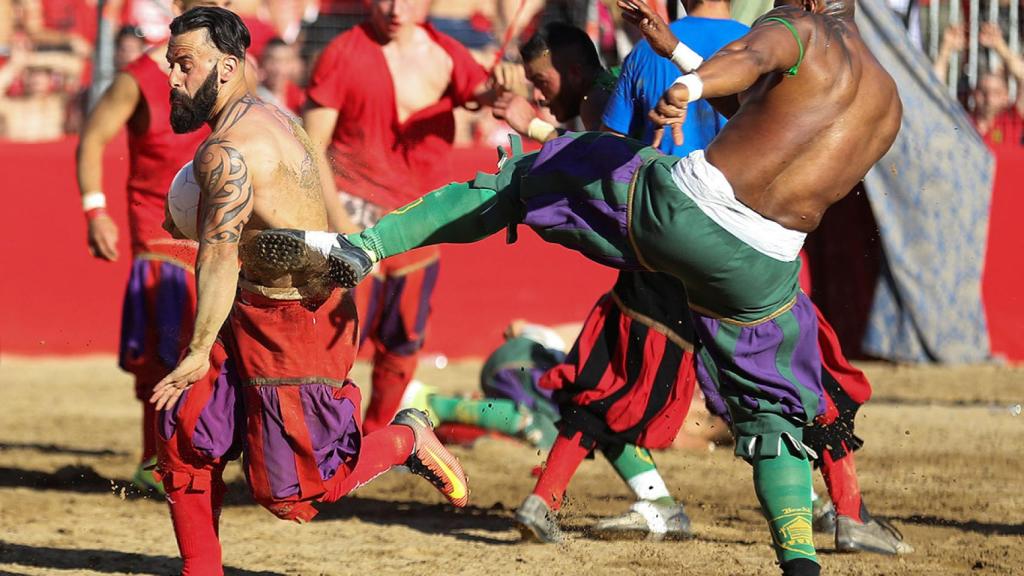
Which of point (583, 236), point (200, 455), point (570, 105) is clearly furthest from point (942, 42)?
point (200, 455)

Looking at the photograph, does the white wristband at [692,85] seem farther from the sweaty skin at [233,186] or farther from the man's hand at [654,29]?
the sweaty skin at [233,186]

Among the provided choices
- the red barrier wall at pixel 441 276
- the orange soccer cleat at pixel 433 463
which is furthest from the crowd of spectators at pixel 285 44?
the orange soccer cleat at pixel 433 463

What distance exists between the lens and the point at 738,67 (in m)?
3.58

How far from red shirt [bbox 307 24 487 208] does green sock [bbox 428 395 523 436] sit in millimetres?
1016

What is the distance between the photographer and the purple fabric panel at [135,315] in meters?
6.05

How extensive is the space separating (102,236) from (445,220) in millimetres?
2396

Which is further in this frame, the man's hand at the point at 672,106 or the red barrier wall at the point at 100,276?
the red barrier wall at the point at 100,276

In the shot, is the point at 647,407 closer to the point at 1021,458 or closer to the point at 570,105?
the point at 570,105

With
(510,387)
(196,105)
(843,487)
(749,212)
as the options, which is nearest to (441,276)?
(510,387)

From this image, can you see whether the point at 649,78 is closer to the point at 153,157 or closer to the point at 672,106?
the point at 672,106

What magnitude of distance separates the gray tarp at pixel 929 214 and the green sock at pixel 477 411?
3.97m

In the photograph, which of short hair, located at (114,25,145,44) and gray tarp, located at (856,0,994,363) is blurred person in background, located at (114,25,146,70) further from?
gray tarp, located at (856,0,994,363)

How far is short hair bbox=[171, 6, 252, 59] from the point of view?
420 cm

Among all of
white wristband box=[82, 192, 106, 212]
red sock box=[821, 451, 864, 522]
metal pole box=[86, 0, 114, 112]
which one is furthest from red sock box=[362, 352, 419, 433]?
metal pole box=[86, 0, 114, 112]
